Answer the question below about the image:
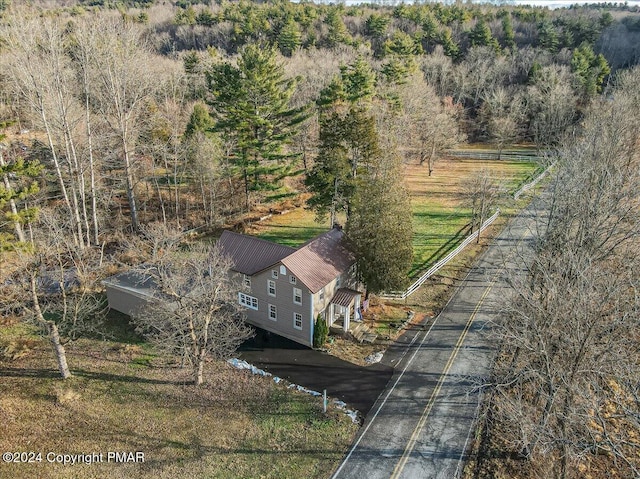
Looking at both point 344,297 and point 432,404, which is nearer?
point 432,404

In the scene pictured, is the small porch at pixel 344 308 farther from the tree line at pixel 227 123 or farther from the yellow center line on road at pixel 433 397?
the yellow center line on road at pixel 433 397

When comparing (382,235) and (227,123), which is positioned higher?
(227,123)

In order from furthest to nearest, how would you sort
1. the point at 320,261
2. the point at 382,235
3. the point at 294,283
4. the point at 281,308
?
the point at 382,235 < the point at 320,261 < the point at 281,308 < the point at 294,283

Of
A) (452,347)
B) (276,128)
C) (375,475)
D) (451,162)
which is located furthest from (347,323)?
(451,162)

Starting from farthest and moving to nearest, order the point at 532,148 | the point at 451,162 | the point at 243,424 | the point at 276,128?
the point at 532,148
the point at 451,162
the point at 276,128
the point at 243,424

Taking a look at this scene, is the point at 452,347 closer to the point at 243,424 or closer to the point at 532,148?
the point at 243,424

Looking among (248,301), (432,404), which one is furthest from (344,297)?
(432,404)

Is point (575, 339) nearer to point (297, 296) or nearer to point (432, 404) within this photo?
point (432, 404)

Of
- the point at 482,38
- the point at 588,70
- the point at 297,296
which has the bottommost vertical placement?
the point at 297,296
